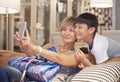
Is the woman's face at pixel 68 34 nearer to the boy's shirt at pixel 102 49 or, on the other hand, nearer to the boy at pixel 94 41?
the boy at pixel 94 41

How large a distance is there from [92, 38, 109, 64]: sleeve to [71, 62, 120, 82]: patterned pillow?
0.82 ft

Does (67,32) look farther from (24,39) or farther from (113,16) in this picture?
(113,16)

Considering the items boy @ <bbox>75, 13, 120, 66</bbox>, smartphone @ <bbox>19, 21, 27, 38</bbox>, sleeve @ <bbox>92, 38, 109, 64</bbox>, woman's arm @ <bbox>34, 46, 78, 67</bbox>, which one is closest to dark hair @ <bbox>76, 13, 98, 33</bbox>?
boy @ <bbox>75, 13, 120, 66</bbox>

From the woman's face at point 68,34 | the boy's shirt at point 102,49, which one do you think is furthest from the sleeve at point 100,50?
the woman's face at point 68,34

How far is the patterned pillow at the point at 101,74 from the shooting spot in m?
Answer: 1.12

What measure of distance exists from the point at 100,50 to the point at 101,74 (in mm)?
349

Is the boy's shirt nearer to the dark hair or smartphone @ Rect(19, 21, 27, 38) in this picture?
the dark hair

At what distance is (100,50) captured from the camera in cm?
147

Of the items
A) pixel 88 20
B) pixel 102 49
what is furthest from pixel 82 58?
pixel 88 20

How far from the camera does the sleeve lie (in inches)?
57.9

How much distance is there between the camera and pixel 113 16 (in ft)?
14.9

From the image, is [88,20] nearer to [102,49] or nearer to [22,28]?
[102,49]

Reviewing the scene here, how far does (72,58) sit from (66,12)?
3926 millimetres

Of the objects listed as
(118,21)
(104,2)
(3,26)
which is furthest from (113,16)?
(3,26)
